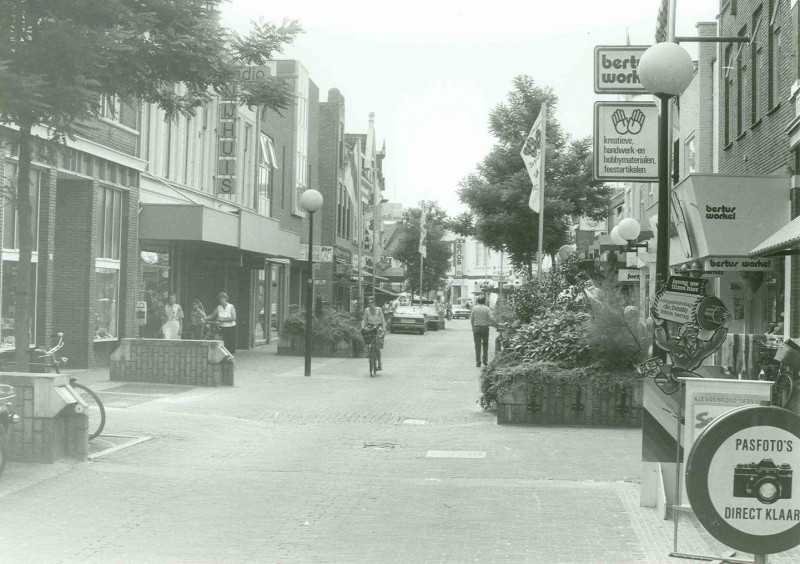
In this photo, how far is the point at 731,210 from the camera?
1759 cm

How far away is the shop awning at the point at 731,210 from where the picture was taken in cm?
1664

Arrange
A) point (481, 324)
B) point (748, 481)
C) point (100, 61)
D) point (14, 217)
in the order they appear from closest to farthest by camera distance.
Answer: point (748, 481) < point (100, 61) < point (14, 217) < point (481, 324)

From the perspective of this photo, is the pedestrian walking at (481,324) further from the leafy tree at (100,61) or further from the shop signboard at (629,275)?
the leafy tree at (100,61)

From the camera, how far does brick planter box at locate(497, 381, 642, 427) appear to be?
12617mm

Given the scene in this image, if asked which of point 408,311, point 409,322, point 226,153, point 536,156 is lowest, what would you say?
point 409,322

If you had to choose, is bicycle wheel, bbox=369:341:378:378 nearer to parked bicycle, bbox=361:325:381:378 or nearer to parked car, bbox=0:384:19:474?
parked bicycle, bbox=361:325:381:378

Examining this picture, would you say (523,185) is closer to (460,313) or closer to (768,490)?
(768,490)

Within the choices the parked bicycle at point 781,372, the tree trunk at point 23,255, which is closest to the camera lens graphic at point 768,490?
the tree trunk at point 23,255

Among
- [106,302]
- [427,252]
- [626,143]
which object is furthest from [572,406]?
[427,252]

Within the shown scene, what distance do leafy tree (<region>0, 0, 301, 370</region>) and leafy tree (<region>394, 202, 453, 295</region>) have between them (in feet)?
238

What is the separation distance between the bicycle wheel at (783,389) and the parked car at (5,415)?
342 inches

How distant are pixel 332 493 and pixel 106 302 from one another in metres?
14.0

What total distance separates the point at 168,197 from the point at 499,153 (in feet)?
52.8

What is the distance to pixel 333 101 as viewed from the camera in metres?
51.7
